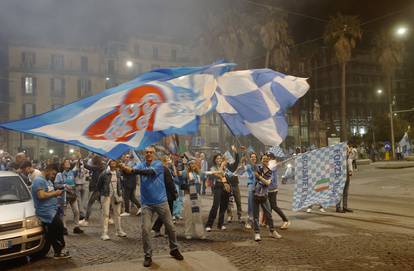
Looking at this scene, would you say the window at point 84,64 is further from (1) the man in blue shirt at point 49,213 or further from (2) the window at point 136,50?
(1) the man in blue shirt at point 49,213

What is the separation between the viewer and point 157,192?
7.14 meters

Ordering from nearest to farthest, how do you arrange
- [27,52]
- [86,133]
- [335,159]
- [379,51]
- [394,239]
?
[86,133] < [394,239] < [335,159] < [379,51] < [27,52]

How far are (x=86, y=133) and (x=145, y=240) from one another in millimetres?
1986

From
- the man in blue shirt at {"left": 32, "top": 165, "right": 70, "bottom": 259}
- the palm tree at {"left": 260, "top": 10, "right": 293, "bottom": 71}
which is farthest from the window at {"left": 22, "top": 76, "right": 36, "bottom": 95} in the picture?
the man in blue shirt at {"left": 32, "top": 165, "right": 70, "bottom": 259}

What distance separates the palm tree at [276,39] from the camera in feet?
118

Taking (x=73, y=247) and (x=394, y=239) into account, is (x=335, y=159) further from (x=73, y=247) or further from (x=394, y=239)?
(x=73, y=247)

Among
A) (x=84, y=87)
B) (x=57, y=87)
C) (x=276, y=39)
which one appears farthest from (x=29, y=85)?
(x=276, y=39)

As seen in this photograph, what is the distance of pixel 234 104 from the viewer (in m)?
9.05

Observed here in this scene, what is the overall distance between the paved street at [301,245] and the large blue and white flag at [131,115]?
Answer: 2.18 m

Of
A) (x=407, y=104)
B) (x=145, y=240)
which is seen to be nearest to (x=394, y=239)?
(x=145, y=240)

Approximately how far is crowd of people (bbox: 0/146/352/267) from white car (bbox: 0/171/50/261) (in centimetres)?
25

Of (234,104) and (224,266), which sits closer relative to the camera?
(224,266)

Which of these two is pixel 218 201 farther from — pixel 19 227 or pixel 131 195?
pixel 19 227

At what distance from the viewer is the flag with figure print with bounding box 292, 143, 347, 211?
11.6 m
